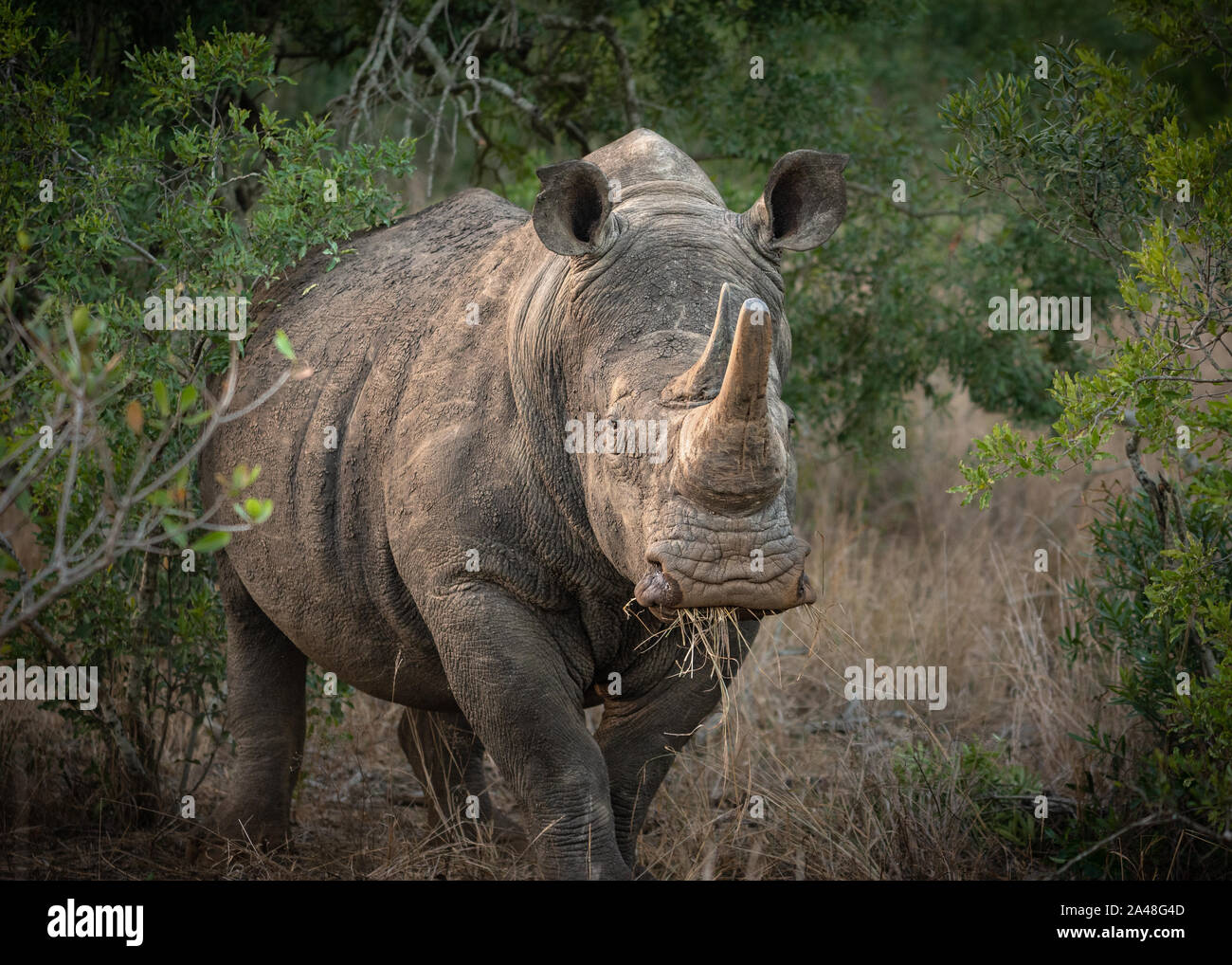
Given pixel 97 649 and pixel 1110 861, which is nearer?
pixel 1110 861

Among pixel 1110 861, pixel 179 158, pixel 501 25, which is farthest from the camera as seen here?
pixel 501 25

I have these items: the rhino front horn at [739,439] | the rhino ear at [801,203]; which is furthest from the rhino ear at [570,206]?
the rhino front horn at [739,439]

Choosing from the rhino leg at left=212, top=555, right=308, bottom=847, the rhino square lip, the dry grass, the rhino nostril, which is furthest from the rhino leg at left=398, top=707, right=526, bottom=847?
the rhino nostril

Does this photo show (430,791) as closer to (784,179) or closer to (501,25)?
(784,179)

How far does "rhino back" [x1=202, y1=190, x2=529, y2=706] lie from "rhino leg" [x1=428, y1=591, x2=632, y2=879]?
370mm

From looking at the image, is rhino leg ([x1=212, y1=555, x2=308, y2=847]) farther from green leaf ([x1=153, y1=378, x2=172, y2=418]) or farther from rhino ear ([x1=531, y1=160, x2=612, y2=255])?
green leaf ([x1=153, y1=378, x2=172, y2=418])

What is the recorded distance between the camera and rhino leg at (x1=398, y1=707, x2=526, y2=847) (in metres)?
6.47

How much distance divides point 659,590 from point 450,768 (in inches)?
123

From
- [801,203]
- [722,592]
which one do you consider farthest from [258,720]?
[801,203]

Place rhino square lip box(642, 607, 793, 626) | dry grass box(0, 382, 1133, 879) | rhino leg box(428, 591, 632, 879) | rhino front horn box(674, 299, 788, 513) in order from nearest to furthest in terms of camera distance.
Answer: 1. rhino front horn box(674, 299, 788, 513)
2. rhino square lip box(642, 607, 793, 626)
3. rhino leg box(428, 591, 632, 879)
4. dry grass box(0, 382, 1133, 879)

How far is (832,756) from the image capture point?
22.4ft

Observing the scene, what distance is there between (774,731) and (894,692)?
782 millimetres

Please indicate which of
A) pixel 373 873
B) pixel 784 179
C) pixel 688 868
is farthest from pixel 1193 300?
pixel 373 873

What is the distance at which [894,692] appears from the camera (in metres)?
7.68
